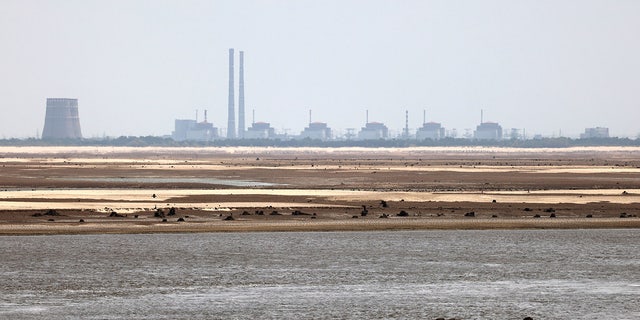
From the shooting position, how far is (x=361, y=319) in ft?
98.7

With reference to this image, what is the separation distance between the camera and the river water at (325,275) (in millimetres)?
31531

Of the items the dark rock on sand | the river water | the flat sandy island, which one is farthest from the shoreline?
the dark rock on sand

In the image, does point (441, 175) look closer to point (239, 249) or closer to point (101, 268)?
point (239, 249)

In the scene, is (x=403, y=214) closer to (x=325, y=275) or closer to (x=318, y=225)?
(x=318, y=225)

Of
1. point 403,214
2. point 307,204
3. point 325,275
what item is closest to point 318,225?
point 403,214

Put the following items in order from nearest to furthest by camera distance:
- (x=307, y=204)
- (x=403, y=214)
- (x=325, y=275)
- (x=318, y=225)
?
1. (x=325, y=275)
2. (x=318, y=225)
3. (x=403, y=214)
4. (x=307, y=204)

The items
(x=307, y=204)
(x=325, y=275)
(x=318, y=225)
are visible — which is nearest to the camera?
(x=325, y=275)

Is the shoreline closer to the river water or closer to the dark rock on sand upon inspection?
the river water

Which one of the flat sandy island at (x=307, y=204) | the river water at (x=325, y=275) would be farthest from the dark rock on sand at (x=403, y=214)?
the river water at (x=325, y=275)

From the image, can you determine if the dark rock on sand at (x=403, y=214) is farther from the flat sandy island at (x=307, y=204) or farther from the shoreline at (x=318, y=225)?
the shoreline at (x=318, y=225)

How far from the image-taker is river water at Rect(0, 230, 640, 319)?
103ft

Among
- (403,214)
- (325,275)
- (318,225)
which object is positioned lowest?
(325,275)

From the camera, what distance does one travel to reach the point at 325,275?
38.5 meters

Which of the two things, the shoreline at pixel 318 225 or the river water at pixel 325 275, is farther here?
the shoreline at pixel 318 225
